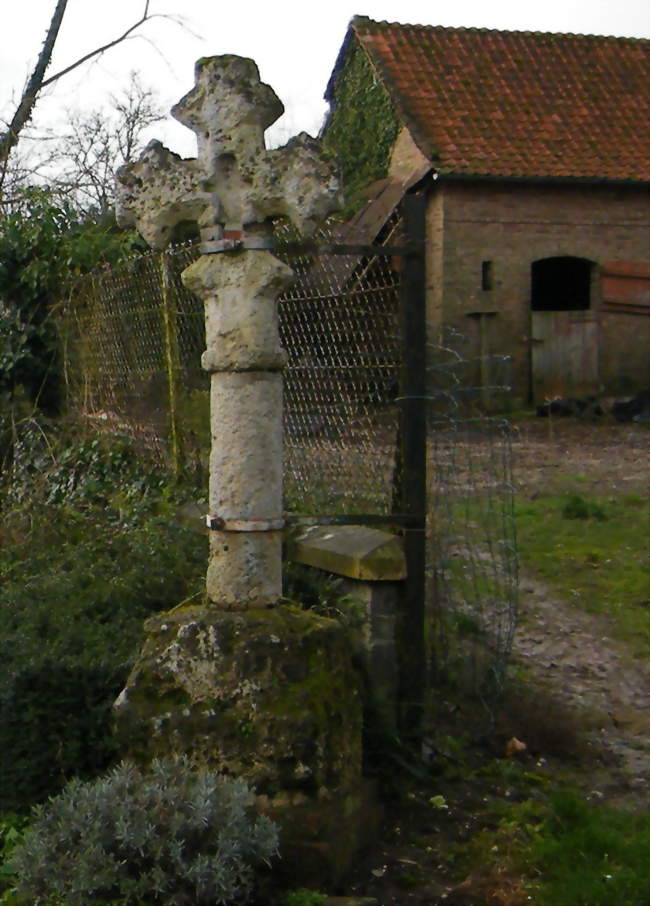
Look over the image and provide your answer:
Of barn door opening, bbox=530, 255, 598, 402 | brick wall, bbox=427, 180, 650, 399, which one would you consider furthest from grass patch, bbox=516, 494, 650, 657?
barn door opening, bbox=530, 255, 598, 402

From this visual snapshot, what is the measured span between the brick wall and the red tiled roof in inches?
15.8

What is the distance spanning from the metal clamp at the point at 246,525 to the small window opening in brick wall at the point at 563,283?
52.1 feet

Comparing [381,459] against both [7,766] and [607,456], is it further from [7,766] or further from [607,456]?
[607,456]

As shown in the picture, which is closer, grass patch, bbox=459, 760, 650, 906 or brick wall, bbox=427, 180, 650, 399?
grass patch, bbox=459, 760, 650, 906

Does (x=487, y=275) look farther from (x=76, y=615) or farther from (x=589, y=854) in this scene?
(x=589, y=854)

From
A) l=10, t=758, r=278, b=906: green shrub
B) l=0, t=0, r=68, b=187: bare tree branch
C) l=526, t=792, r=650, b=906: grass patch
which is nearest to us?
l=10, t=758, r=278, b=906: green shrub

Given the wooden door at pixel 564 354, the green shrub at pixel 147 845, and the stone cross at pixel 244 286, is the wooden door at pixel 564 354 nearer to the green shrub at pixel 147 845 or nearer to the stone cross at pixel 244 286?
the stone cross at pixel 244 286

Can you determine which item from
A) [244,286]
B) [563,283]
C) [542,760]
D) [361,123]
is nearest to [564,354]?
[563,283]

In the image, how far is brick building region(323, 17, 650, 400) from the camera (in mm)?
17078

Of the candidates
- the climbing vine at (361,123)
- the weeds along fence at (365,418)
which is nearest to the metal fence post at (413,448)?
the weeds along fence at (365,418)

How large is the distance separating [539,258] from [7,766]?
14.9 metres

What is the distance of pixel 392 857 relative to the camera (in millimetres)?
3986

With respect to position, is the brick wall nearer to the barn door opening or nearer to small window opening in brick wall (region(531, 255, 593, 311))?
the barn door opening

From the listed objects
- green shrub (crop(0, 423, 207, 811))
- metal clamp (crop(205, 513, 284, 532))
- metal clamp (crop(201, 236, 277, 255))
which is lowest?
green shrub (crop(0, 423, 207, 811))
